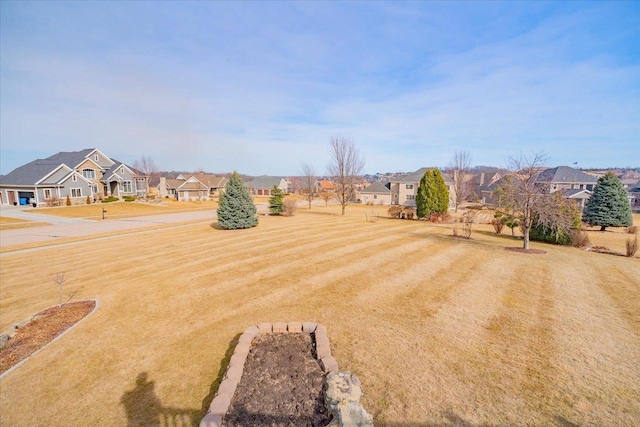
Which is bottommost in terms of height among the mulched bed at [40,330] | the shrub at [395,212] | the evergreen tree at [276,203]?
the mulched bed at [40,330]

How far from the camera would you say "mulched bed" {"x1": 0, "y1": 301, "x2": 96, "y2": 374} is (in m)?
7.35

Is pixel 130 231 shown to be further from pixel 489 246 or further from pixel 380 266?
pixel 489 246

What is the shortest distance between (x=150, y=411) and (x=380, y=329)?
534 cm

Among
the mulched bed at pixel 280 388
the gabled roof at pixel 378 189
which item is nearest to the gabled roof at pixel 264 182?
the gabled roof at pixel 378 189

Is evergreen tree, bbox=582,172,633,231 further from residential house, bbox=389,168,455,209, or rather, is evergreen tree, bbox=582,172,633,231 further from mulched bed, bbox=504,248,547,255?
residential house, bbox=389,168,455,209

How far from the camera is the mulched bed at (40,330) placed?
7.35 m

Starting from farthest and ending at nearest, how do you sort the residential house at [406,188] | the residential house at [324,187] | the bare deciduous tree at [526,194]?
the residential house at [324,187]
the residential house at [406,188]
the bare deciduous tree at [526,194]

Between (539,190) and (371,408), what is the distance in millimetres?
15942

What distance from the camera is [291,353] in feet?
21.2

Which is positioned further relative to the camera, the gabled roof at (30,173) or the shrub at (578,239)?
the gabled roof at (30,173)

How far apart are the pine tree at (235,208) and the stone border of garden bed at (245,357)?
59.6ft

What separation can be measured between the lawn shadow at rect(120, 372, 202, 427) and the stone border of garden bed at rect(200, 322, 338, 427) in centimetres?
55

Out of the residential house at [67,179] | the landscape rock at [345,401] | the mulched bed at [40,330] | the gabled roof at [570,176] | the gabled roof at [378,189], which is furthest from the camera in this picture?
the gabled roof at [378,189]

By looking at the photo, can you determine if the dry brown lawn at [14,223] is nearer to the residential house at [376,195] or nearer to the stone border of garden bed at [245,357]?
the stone border of garden bed at [245,357]
